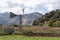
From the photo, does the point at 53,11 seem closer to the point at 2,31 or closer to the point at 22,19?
the point at 22,19

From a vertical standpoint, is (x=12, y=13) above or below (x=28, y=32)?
above

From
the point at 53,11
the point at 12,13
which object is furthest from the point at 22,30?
the point at 53,11

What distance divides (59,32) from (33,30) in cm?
530

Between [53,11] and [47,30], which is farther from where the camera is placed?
[53,11]

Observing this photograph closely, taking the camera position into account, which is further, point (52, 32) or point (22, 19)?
point (22, 19)

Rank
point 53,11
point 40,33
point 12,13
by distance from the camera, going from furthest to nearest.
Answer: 1. point 53,11
2. point 12,13
3. point 40,33

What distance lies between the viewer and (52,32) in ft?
134

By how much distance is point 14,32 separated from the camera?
133 feet

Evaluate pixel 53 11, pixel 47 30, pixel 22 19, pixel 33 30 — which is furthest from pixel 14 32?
pixel 53 11

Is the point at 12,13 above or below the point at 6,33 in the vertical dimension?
above

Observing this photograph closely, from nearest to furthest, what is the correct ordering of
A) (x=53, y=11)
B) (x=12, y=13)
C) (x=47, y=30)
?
(x=47, y=30)
(x=12, y=13)
(x=53, y=11)

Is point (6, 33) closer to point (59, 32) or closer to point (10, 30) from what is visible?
point (10, 30)

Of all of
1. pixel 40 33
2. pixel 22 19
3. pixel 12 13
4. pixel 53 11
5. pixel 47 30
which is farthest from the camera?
pixel 53 11

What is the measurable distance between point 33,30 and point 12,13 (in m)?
15.3
